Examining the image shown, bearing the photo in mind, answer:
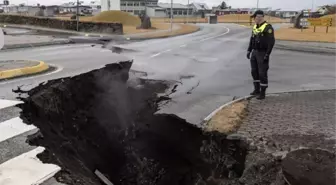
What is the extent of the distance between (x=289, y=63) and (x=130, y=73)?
7.11 meters

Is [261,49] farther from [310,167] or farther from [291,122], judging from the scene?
[310,167]

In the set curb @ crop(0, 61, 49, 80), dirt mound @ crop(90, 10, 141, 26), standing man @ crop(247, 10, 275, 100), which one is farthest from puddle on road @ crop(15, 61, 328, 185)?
dirt mound @ crop(90, 10, 141, 26)

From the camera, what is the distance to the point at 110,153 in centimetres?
714

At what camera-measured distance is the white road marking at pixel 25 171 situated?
411 cm

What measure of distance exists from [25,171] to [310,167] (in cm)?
336

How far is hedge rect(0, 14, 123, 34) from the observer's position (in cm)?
3108

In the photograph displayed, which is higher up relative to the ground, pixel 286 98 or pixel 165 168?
pixel 286 98

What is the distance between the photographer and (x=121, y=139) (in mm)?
7441

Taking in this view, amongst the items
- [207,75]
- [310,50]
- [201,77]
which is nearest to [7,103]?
[201,77]

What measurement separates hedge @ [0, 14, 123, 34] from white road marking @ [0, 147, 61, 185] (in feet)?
88.6

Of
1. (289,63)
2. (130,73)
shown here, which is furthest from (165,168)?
(289,63)

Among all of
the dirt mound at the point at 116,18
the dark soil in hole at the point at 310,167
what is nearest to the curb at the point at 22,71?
the dark soil in hole at the point at 310,167

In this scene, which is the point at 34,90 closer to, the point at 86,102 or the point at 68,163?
the point at 86,102

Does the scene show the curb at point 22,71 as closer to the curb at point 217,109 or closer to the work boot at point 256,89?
the curb at point 217,109
